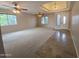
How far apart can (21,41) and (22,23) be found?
28 cm

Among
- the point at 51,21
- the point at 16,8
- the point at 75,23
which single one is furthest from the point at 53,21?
the point at 16,8

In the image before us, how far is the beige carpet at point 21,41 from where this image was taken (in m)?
1.43

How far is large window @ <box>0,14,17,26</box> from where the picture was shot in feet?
4.65

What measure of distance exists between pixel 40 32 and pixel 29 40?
21 centimetres

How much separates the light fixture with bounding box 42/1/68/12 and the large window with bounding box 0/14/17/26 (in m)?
0.49

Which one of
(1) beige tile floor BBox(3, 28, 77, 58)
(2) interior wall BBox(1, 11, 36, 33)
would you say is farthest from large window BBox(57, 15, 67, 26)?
(2) interior wall BBox(1, 11, 36, 33)

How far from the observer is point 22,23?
1.49 meters

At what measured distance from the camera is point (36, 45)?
152 cm

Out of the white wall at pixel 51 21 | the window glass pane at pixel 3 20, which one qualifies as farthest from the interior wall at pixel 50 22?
the window glass pane at pixel 3 20

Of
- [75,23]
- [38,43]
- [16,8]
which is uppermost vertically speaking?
[16,8]

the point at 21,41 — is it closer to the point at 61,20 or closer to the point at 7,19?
the point at 7,19

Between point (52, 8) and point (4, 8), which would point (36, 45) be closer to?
point (52, 8)

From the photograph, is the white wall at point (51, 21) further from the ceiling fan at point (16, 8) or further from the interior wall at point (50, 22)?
the ceiling fan at point (16, 8)

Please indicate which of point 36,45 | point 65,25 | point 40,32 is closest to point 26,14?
point 40,32
